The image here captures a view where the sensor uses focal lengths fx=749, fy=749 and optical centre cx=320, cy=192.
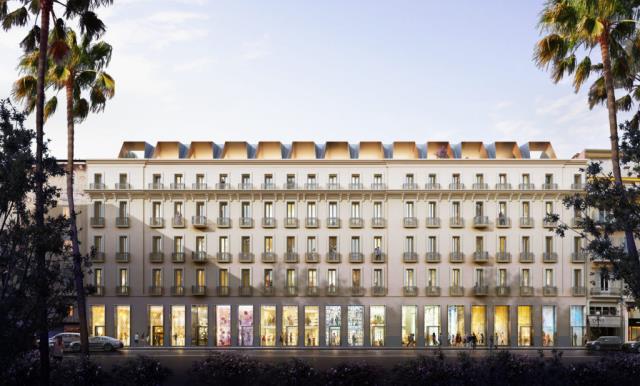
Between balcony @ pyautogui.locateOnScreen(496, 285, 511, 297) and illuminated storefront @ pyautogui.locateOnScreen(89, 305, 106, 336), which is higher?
balcony @ pyautogui.locateOnScreen(496, 285, 511, 297)

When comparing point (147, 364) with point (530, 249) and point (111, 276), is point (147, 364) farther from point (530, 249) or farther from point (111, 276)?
point (530, 249)

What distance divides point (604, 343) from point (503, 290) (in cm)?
951

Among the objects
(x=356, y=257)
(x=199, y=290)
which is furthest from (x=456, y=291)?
(x=199, y=290)

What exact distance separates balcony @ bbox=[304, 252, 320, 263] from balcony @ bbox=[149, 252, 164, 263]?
42.0 feet

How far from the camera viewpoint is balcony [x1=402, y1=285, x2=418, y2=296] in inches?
2613

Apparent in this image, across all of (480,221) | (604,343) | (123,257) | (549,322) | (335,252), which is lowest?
(604,343)

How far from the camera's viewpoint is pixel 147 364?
24.8 m

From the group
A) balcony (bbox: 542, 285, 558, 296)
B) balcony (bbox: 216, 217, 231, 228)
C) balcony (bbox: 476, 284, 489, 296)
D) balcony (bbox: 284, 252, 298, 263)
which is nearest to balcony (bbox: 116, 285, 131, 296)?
balcony (bbox: 216, 217, 231, 228)

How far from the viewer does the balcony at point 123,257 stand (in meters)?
66.4

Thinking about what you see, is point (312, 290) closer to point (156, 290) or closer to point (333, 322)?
point (333, 322)

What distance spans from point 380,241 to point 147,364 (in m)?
44.0

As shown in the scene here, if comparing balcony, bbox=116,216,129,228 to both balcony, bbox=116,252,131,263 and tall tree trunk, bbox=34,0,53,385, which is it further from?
tall tree trunk, bbox=34,0,53,385

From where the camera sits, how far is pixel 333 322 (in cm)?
6662

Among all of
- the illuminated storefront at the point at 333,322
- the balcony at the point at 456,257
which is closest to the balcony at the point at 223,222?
the illuminated storefront at the point at 333,322
